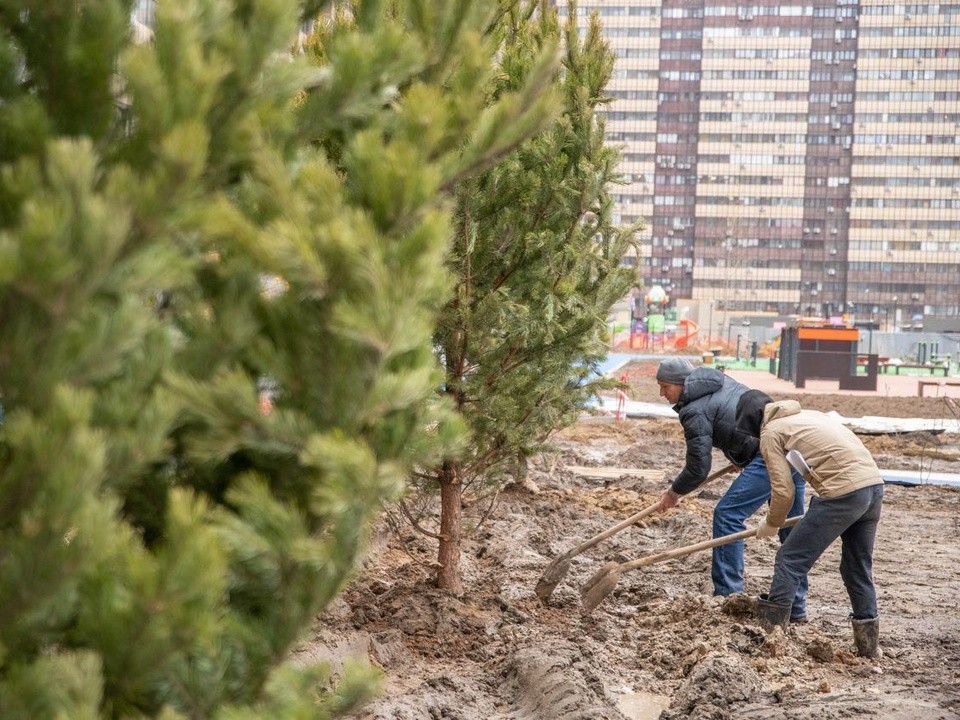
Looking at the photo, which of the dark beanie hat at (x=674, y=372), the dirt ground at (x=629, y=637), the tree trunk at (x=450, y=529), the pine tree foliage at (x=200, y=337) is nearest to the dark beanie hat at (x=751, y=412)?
the dark beanie hat at (x=674, y=372)

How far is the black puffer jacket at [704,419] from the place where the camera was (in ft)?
21.4

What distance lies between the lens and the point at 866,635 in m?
5.82

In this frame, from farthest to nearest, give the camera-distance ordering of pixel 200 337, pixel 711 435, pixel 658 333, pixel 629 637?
pixel 658 333 < pixel 711 435 < pixel 629 637 < pixel 200 337

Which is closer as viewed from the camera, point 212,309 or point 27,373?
point 27,373

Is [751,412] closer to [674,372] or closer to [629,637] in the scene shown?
[674,372]

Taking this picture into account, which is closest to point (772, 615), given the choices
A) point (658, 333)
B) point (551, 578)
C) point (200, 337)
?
point (551, 578)

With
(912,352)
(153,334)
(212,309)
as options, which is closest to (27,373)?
(153,334)

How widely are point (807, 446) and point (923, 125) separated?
8673cm

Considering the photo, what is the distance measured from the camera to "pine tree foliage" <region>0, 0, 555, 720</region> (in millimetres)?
1517

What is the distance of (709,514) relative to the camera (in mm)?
10422

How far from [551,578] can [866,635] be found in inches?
77.1

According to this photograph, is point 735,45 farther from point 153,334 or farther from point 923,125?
point 153,334

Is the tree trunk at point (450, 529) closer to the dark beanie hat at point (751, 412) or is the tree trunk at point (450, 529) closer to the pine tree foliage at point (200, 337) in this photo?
the dark beanie hat at point (751, 412)

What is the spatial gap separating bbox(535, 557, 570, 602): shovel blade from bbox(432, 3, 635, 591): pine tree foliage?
71cm
